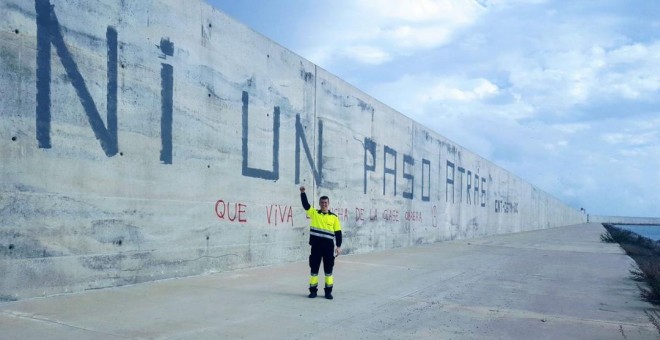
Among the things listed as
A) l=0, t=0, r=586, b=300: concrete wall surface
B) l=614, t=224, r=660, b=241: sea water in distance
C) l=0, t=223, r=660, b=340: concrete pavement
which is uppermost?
l=0, t=0, r=586, b=300: concrete wall surface

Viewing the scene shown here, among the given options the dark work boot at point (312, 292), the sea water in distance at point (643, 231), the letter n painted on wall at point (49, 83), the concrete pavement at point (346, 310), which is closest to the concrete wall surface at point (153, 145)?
the letter n painted on wall at point (49, 83)

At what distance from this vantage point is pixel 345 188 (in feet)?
56.4

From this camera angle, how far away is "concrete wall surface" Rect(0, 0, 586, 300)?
7.68 metres

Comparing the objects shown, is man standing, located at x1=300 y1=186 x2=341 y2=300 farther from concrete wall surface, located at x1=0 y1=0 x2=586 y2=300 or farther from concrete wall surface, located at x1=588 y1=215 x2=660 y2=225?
concrete wall surface, located at x1=588 y1=215 x2=660 y2=225

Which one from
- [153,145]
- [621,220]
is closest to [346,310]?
[153,145]

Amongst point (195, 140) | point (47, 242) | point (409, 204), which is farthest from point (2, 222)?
point (409, 204)

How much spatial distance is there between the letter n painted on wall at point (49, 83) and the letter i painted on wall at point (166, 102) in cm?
110

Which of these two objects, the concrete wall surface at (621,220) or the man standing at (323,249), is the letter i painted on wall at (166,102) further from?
the concrete wall surface at (621,220)

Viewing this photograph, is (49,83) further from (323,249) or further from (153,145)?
(323,249)

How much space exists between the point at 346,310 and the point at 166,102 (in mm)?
5101

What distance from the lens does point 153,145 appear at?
9.73m

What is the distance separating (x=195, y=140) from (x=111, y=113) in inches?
83.7

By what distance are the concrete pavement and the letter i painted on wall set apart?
239 cm

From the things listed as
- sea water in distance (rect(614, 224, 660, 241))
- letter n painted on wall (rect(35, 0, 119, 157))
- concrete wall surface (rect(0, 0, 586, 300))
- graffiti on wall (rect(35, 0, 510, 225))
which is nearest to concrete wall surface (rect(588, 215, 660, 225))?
sea water in distance (rect(614, 224, 660, 241))
